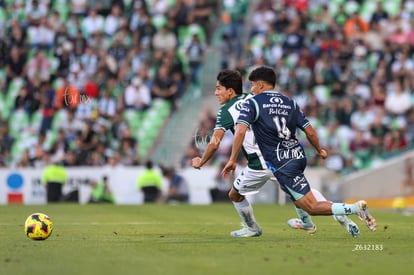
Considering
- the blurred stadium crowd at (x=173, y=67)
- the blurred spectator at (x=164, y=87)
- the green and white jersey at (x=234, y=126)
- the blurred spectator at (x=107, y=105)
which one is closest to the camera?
the green and white jersey at (x=234, y=126)

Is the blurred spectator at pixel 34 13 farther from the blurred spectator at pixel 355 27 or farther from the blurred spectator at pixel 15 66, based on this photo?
the blurred spectator at pixel 355 27

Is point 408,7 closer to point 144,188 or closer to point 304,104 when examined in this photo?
point 304,104

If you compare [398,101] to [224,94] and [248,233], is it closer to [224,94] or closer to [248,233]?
[248,233]

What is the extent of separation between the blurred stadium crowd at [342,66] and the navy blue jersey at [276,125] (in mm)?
15143

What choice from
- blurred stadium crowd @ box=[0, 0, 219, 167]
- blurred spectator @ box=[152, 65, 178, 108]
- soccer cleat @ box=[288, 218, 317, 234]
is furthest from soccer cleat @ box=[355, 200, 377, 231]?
blurred spectator @ box=[152, 65, 178, 108]

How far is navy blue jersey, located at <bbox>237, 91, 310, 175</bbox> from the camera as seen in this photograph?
1224 centimetres

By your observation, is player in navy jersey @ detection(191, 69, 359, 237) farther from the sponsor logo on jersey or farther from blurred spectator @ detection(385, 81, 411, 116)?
blurred spectator @ detection(385, 81, 411, 116)

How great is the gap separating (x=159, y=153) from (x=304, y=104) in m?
4.31

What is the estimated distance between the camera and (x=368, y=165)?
2838cm

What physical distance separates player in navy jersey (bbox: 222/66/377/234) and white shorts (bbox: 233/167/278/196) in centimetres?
62

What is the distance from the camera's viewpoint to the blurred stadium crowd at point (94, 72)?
29625 millimetres

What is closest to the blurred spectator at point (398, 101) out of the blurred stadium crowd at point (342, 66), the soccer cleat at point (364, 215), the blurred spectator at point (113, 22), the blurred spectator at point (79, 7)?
the blurred stadium crowd at point (342, 66)

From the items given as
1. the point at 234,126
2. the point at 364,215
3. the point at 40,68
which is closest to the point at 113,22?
the point at 40,68

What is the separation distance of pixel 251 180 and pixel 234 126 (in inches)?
28.0
